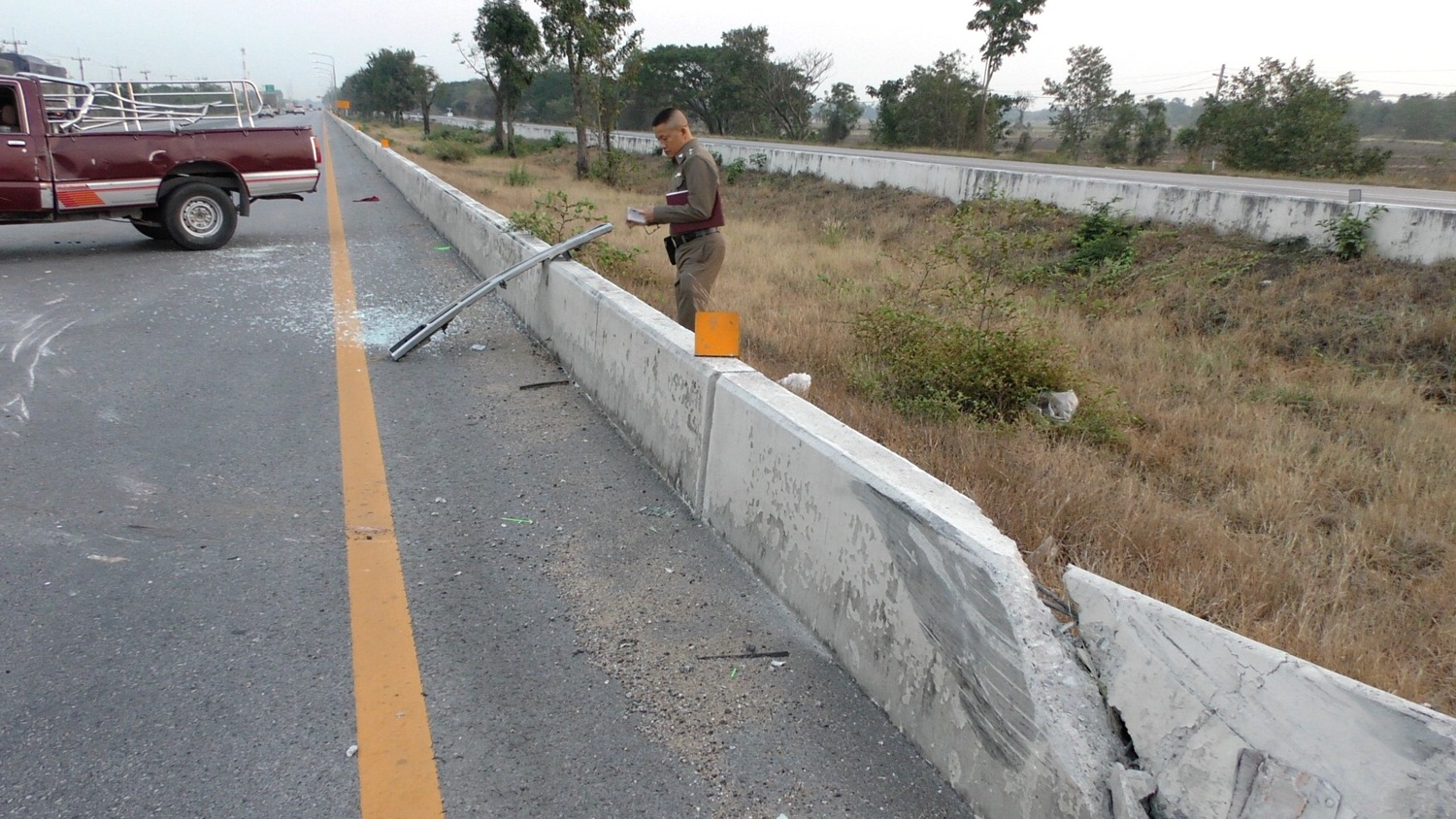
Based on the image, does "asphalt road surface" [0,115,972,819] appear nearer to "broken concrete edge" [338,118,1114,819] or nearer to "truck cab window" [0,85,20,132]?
"broken concrete edge" [338,118,1114,819]

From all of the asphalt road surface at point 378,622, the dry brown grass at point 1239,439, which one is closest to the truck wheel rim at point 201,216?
the dry brown grass at point 1239,439

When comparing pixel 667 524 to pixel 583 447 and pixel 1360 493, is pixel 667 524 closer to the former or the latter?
pixel 583 447

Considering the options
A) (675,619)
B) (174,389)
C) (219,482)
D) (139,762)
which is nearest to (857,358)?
(675,619)

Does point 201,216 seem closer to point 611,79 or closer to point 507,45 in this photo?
point 611,79

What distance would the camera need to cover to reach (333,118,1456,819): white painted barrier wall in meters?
1.83

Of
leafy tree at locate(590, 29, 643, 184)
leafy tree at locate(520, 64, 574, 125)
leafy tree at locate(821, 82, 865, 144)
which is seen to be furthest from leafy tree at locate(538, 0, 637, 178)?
leafy tree at locate(520, 64, 574, 125)

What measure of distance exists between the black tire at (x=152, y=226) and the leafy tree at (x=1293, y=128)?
26470 mm

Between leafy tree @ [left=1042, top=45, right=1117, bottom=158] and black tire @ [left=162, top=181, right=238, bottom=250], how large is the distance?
4648cm

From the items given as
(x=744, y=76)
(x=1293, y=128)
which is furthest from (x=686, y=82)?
(x=1293, y=128)

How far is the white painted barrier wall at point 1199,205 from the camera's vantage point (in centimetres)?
959

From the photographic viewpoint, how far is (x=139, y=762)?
2.71m

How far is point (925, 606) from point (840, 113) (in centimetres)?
6118

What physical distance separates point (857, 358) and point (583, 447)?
217 cm

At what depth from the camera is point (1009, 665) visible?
2.43 meters
